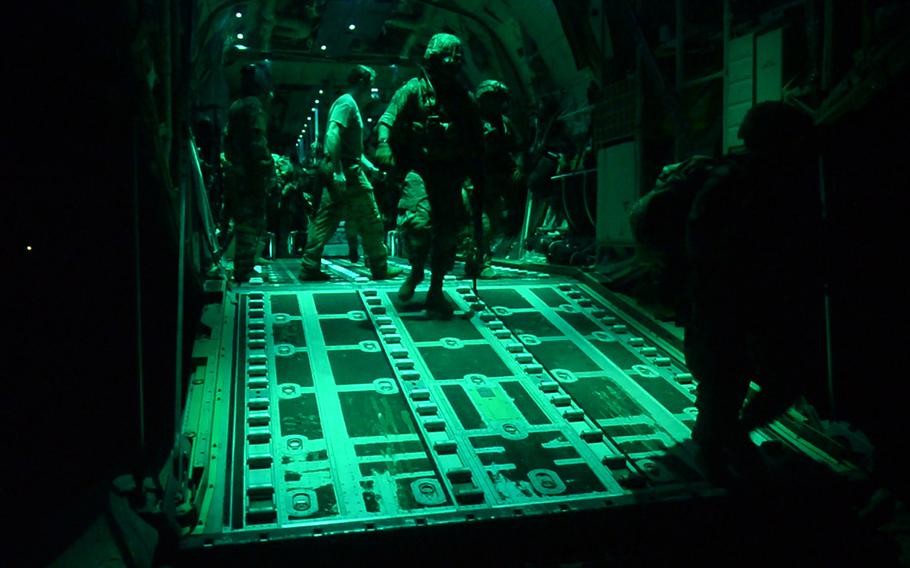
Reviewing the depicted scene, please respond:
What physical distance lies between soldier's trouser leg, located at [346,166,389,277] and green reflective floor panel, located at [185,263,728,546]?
181 centimetres

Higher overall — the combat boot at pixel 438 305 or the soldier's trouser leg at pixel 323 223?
the soldier's trouser leg at pixel 323 223

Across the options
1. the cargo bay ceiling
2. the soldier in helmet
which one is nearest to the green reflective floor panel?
the soldier in helmet

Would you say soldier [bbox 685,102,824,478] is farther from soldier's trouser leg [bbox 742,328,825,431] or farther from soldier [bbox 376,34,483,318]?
soldier [bbox 376,34,483,318]

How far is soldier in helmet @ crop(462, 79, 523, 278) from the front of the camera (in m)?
6.34

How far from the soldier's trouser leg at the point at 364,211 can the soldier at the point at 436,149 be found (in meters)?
1.76

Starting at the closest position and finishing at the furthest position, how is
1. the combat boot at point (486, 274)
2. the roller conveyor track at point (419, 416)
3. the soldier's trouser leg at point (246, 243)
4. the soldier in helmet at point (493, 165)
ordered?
the roller conveyor track at point (419, 416)
the soldier in helmet at point (493, 165)
the soldier's trouser leg at point (246, 243)
the combat boot at point (486, 274)

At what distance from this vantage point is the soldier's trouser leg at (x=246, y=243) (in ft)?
24.3

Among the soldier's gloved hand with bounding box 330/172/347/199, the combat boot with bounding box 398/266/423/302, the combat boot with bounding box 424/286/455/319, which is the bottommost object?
the combat boot with bounding box 424/286/455/319

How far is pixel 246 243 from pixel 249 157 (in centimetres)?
106

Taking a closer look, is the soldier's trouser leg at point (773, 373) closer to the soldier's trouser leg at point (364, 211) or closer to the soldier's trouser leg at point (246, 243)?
the soldier's trouser leg at point (364, 211)

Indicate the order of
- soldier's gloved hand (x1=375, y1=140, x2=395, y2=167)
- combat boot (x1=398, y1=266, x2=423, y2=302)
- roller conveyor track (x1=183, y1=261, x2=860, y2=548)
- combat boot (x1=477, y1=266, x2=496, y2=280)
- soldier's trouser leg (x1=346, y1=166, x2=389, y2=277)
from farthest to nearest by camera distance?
combat boot (x1=477, y1=266, x2=496, y2=280) < soldier's trouser leg (x1=346, y1=166, x2=389, y2=277) < combat boot (x1=398, y1=266, x2=423, y2=302) < soldier's gloved hand (x1=375, y1=140, x2=395, y2=167) < roller conveyor track (x1=183, y1=261, x2=860, y2=548)

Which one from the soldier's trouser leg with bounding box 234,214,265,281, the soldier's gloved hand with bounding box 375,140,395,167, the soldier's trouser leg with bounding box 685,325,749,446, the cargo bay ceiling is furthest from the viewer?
the cargo bay ceiling

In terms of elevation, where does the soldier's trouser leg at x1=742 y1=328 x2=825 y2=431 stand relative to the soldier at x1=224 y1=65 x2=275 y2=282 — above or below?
below

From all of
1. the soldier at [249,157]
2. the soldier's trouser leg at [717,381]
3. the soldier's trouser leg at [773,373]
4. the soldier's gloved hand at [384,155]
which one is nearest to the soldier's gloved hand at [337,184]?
the soldier at [249,157]
